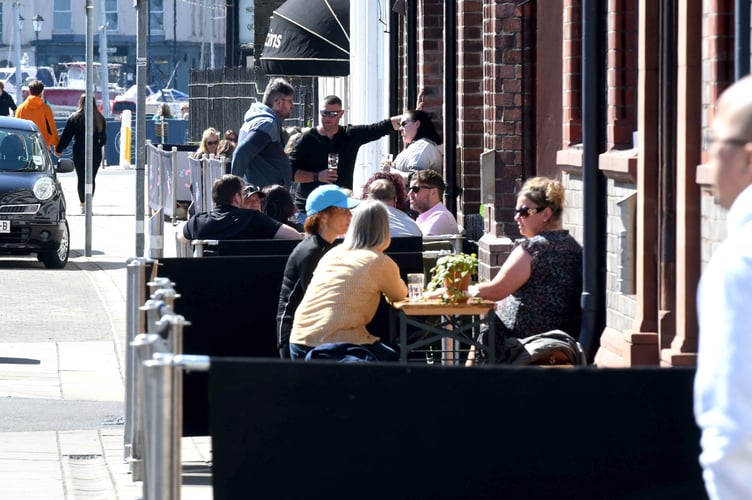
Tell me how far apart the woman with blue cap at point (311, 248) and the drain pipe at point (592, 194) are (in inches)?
48.4

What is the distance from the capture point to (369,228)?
7.88m

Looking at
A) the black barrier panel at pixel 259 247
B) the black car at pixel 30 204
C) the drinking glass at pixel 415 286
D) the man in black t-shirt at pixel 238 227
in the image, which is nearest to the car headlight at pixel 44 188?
the black car at pixel 30 204

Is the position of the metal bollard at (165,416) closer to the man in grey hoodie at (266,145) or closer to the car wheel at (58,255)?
the man in grey hoodie at (266,145)

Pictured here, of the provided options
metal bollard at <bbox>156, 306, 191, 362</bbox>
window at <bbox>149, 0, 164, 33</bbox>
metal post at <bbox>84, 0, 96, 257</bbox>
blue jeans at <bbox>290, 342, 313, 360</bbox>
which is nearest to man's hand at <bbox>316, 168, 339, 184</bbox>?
metal post at <bbox>84, 0, 96, 257</bbox>

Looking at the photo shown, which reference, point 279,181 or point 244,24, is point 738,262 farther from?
point 244,24

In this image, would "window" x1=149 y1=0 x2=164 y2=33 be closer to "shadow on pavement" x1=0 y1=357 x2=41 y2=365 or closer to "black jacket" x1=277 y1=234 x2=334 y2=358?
"shadow on pavement" x1=0 y1=357 x2=41 y2=365

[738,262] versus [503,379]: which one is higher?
[738,262]

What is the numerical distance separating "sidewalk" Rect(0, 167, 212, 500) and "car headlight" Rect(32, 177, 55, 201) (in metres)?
0.81

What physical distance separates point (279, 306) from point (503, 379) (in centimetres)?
457

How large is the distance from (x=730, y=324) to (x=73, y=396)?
7.95 m

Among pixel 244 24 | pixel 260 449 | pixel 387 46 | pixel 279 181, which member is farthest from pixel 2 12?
pixel 260 449

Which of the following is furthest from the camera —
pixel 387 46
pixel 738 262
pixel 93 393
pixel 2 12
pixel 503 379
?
pixel 2 12

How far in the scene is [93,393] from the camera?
10414mm

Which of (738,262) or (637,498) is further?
(637,498)
